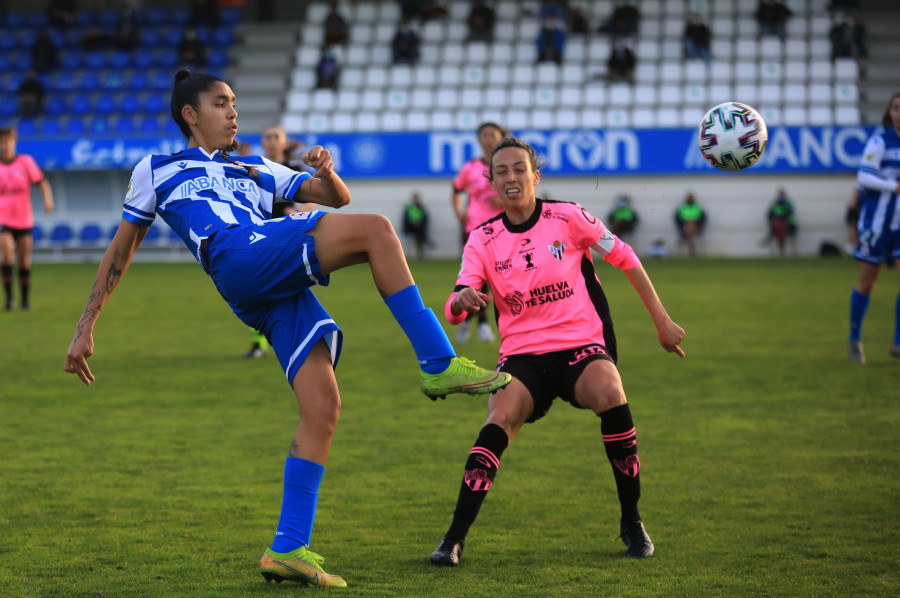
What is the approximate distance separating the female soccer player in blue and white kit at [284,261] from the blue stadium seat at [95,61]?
27.5 metres

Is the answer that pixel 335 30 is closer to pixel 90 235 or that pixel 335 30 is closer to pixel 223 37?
pixel 223 37

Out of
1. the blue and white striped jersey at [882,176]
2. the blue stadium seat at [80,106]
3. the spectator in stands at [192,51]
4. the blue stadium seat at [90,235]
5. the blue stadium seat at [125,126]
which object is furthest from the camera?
the spectator in stands at [192,51]

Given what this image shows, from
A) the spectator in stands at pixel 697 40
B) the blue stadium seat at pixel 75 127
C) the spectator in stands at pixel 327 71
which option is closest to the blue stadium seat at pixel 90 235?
the blue stadium seat at pixel 75 127

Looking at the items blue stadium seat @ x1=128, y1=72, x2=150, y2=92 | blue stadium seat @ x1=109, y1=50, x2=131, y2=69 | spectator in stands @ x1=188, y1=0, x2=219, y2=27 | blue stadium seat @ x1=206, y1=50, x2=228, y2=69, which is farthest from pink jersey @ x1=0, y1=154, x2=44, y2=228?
spectator in stands @ x1=188, y1=0, x2=219, y2=27

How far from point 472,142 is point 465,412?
706 inches

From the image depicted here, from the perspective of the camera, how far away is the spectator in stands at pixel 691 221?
24.5 meters

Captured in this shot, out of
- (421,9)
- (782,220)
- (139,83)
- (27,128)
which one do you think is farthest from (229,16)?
(782,220)

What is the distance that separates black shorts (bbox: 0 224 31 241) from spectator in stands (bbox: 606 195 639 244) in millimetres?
13363

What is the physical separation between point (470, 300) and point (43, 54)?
2815 centimetres

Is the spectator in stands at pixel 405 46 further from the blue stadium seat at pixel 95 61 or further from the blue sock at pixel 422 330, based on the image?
the blue sock at pixel 422 330

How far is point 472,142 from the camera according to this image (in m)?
24.6

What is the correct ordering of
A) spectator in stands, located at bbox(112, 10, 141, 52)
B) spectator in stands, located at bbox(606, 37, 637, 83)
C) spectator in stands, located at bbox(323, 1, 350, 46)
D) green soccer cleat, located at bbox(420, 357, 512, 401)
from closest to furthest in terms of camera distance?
green soccer cleat, located at bbox(420, 357, 512, 401)
spectator in stands, located at bbox(606, 37, 637, 83)
spectator in stands, located at bbox(323, 1, 350, 46)
spectator in stands, located at bbox(112, 10, 141, 52)

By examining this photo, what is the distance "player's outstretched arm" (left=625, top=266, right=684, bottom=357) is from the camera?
413 centimetres

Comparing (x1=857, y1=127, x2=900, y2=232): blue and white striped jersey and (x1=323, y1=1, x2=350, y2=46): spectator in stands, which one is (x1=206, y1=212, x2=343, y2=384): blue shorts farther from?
(x1=323, y1=1, x2=350, y2=46): spectator in stands
